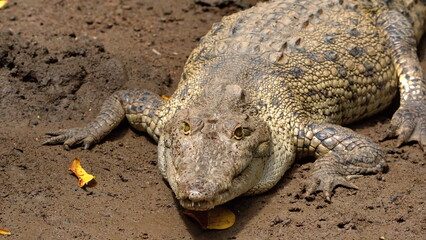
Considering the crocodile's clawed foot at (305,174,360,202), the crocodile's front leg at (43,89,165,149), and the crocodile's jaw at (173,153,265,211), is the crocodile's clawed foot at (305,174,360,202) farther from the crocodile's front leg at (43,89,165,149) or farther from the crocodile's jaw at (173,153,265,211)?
the crocodile's front leg at (43,89,165,149)

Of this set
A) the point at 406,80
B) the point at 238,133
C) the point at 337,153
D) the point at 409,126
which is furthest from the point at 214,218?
the point at 406,80

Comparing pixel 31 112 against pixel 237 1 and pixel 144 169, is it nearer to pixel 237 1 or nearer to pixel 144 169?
pixel 144 169

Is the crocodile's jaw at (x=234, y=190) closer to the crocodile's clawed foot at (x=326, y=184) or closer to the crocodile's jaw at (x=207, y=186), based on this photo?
the crocodile's jaw at (x=207, y=186)

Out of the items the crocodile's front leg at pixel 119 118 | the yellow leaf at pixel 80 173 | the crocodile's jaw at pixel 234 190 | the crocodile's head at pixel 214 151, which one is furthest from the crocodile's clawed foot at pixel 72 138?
the crocodile's jaw at pixel 234 190

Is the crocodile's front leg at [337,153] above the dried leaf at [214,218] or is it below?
above

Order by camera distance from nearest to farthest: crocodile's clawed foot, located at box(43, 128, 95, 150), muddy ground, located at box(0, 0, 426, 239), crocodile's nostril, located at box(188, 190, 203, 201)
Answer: crocodile's nostril, located at box(188, 190, 203, 201)
muddy ground, located at box(0, 0, 426, 239)
crocodile's clawed foot, located at box(43, 128, 95, 150)

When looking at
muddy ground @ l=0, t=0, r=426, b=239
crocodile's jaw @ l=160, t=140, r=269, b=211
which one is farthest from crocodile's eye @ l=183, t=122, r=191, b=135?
muddy ground @ l=0, t=0, r=426, b=239
